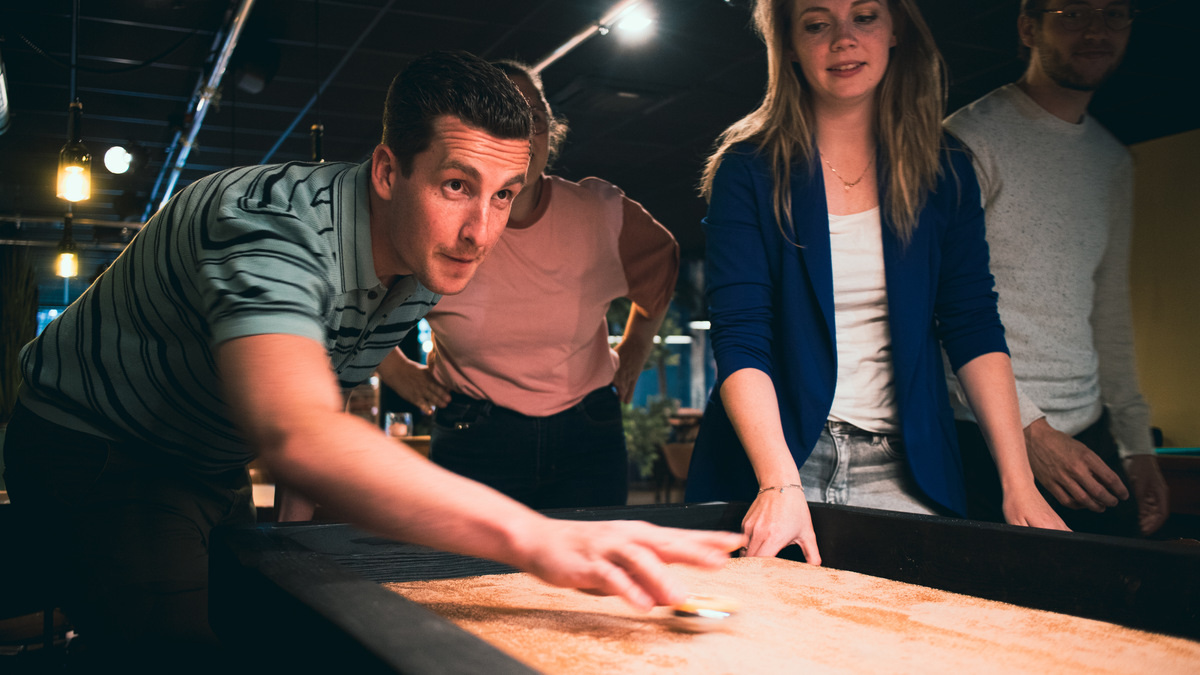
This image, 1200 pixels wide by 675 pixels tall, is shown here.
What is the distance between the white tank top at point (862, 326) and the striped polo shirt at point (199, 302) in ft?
2.29

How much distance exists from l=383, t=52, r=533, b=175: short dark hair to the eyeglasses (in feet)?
4.06

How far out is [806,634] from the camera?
2.73 feet

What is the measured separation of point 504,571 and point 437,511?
39cm

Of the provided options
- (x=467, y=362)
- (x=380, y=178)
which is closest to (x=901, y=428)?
(x=380, y=178)

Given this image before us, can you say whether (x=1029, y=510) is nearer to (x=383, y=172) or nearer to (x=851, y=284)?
(x=851, y=284)

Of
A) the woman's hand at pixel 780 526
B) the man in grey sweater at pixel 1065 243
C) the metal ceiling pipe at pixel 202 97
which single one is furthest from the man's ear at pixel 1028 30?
the metal ceiling pipe at pixel 202 97

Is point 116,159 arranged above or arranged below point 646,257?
above

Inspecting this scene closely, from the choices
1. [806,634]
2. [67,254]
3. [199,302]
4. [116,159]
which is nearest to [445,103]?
[199,302]

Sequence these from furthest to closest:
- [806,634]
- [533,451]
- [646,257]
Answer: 1. [646,257]
2. [533,451]
3. [806,634]

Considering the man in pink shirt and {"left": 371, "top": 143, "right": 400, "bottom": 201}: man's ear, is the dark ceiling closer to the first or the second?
the man in pink shirt

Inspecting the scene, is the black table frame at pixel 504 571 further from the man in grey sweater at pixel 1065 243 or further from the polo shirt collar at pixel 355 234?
the man in grey sweater at pixel 1065 243

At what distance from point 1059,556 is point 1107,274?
3.75 ft

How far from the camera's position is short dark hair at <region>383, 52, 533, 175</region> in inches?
45.0

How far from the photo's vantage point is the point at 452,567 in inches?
42.8
